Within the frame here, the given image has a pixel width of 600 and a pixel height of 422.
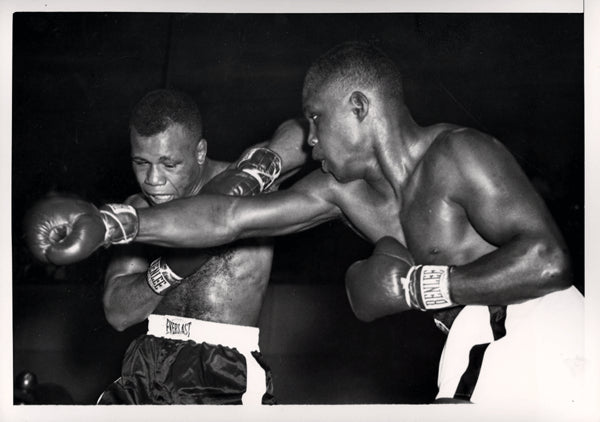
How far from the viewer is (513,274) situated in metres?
2.28

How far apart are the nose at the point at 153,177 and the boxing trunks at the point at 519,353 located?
1168mm

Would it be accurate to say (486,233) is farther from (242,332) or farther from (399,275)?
(242,332)

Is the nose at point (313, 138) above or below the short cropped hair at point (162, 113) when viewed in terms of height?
below

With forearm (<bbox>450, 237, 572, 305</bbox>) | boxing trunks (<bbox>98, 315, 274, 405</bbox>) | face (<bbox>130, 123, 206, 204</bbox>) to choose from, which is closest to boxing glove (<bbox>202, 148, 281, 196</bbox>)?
face (<bbox>130, 123, 206, 204</bbox>)

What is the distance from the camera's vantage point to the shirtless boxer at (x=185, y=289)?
274 centimetres

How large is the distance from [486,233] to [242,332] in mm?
982

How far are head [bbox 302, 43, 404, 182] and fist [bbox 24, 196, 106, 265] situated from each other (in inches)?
29.8

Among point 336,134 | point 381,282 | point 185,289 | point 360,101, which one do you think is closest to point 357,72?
point 360,101

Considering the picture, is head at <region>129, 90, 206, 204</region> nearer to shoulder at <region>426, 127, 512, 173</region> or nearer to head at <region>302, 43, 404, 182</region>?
head at <region>302, 43, 404, 182</region>

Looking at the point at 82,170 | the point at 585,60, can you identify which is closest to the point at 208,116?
the point at 82,170

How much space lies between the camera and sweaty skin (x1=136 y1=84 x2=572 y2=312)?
2301 millimetres

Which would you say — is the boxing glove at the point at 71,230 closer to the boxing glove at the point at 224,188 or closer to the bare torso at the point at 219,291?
the boxing glove at the point at 224,188

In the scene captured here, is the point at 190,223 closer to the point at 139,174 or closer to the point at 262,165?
the point at 262,165

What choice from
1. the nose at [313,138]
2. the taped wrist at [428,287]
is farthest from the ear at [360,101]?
the taped wrist at [428,287]
